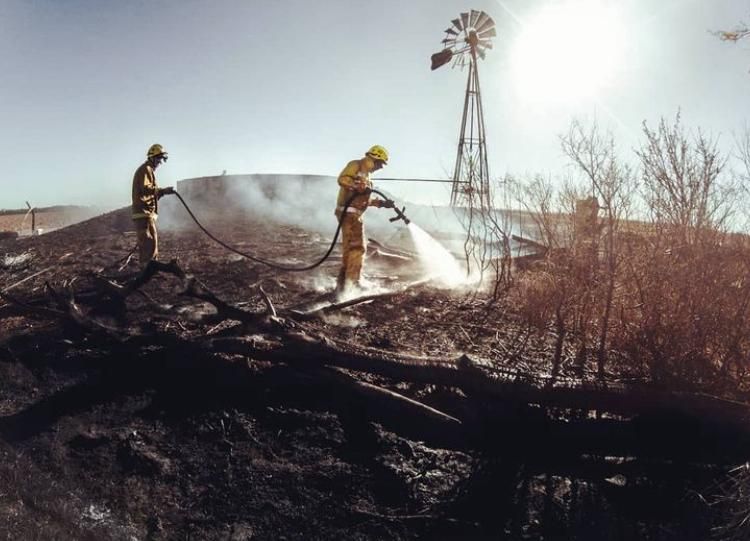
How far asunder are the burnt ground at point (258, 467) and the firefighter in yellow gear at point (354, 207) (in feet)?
8.05

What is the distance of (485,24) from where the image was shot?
14047mm

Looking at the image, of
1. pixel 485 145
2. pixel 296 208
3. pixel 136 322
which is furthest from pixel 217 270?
pixel 485 145

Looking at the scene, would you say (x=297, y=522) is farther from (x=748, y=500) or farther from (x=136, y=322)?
(x=136, y=322)

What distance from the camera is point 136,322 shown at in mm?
5496

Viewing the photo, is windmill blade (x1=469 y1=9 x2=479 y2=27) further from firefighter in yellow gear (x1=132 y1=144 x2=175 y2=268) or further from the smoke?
firefighter in yellow gear (x1=132 y1=144 x2=175 y2=268)

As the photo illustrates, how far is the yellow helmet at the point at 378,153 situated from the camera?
7066mm

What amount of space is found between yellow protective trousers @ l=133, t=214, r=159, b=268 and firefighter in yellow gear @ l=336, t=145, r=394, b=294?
10.3ft

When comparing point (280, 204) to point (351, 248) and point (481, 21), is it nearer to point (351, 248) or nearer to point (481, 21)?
point (481, 21)

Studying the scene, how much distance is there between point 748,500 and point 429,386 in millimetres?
2360

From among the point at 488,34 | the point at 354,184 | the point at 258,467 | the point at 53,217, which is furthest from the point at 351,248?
the point at 53,217

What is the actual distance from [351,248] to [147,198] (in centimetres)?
341

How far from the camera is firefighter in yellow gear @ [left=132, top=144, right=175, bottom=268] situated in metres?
7.22

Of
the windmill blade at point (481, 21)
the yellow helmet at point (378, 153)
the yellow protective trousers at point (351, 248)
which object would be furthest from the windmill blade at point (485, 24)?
the yellow protective trousers at point (351, 248)

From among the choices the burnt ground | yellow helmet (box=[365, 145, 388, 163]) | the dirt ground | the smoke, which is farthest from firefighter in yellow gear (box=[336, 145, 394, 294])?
the dirt ground
